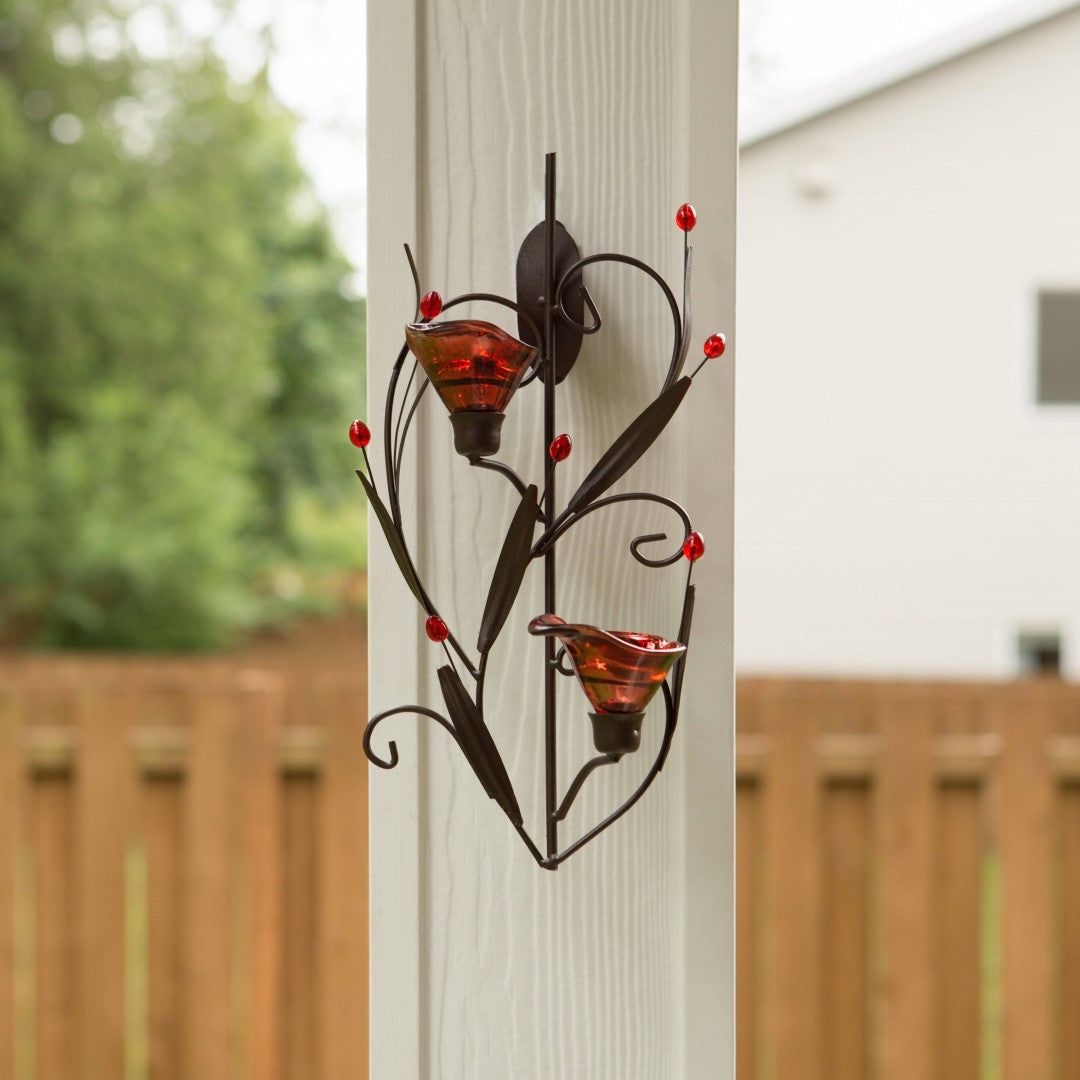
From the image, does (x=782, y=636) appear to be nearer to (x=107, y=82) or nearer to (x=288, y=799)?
(x=288, y=799)

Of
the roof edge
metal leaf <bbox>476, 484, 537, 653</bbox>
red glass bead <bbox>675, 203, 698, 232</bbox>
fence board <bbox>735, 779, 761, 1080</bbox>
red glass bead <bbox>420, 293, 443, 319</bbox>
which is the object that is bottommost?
fence board <bbox>735, 779, 761, 1080</bbox>

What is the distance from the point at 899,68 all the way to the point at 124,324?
3.17 meters

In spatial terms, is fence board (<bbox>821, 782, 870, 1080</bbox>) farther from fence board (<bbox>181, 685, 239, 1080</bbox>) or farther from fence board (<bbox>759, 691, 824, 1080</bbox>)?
fence board (<bbox>181, 685, 239, 1080</bbox>)

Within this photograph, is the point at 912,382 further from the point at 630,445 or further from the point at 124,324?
the point at 630,445

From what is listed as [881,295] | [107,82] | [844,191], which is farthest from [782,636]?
[107,82]

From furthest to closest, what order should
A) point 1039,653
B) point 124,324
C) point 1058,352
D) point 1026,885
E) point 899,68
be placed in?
point 124,324 < point 1039,653 < point 1058,352 < point 899,68 < point 1026,885

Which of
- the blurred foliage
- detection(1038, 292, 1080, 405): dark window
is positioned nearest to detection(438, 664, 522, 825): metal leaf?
detection(1038, 292, 1080, 405): dark window

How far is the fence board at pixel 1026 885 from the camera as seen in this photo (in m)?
1.24

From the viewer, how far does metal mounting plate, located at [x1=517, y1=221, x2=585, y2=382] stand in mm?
498

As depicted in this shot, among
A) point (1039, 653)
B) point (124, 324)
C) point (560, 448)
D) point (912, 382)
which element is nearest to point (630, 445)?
point (560, 448)

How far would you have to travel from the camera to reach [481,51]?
52 cm

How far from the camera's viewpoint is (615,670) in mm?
432

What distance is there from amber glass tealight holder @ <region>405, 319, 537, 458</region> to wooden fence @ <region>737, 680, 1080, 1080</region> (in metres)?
0.90

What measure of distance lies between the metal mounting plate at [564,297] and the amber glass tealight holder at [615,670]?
5.4 inches
